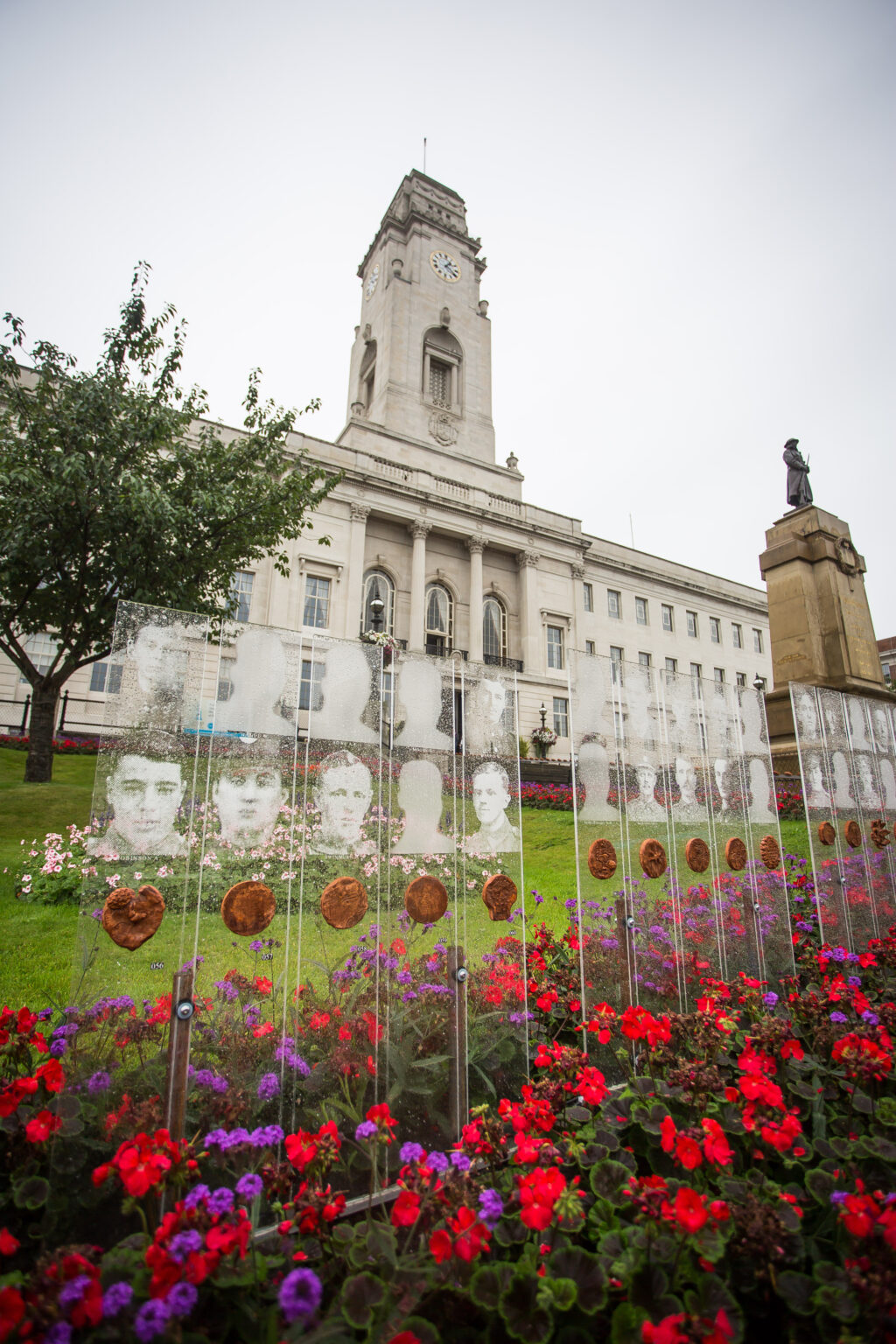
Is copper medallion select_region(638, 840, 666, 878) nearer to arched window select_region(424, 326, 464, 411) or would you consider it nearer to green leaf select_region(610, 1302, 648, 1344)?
green leaf select_region(610, 1302, 648, 1344)

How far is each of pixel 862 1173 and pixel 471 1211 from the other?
132 cm

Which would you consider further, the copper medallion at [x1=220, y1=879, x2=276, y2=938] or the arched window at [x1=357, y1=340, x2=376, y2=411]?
the arched window at [x1=357, y1=340, x2=376, y2=411]

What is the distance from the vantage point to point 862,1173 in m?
1.95

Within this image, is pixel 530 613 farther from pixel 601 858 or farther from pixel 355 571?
pixel 601 858

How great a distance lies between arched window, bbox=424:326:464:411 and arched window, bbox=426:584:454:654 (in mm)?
10193

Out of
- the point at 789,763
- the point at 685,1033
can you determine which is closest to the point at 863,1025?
the point at 685,1033

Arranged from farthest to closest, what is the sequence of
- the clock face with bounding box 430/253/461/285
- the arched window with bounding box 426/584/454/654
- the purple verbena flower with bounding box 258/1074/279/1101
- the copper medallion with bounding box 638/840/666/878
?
the clock face with bounding box 430/253/461/285 → the arched window with bounding box 426/584/454/654 → the copper medallion with bounding box 638/840/666/878 → the purple verbena flower with bounding box 258/1074/279/1101

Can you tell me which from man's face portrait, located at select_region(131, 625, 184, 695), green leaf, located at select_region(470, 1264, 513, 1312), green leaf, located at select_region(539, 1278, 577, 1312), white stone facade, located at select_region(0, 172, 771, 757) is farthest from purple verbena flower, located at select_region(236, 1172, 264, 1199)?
white stone facade, located at select_region(0, 172, 771, 757)

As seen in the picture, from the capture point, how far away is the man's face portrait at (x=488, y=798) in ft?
9.41

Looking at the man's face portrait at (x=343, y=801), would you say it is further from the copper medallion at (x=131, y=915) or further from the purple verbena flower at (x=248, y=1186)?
the purple verbena flower at (x=248, y=1186)

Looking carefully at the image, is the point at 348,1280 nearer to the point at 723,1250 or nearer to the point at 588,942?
the point at 723,1250

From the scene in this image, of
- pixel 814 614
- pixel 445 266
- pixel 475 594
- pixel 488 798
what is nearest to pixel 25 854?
pixel 488 798

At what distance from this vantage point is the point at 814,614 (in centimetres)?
887

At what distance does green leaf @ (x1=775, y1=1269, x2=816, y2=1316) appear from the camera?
4.71 feet
